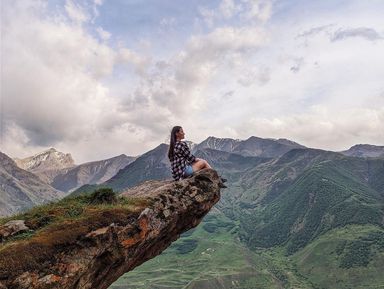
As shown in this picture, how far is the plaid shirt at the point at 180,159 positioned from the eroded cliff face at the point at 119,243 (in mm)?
1057

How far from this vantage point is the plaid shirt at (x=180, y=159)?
3356 centimetres

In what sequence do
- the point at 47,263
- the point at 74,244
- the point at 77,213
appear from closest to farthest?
the point at 47,263 → the point at 74,244 → the point at 77,213

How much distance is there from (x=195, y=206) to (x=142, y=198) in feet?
19.4

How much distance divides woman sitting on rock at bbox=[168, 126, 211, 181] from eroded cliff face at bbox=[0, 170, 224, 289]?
992 millimetres

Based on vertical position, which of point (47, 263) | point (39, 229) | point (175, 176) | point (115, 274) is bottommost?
point (115, 274)

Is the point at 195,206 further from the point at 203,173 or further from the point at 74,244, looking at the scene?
the point at 74,244

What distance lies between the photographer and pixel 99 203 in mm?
30875

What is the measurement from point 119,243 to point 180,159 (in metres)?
9.79

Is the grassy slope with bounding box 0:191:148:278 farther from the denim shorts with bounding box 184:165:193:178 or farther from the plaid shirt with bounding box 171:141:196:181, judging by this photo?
the denim shorts with bounding box 184:165:193:178

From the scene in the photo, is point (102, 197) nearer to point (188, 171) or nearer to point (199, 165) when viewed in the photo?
point (188, 171)

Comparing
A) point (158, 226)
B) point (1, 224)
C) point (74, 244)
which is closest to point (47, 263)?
point (74, 244)

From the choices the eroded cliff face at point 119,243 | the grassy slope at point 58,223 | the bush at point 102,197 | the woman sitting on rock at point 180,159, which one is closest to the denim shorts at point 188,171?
the woman sitting on rock at point 180,159

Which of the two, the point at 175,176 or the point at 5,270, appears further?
the point at 175,176

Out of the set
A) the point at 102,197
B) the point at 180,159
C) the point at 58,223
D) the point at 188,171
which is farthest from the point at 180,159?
the point at 58,223
